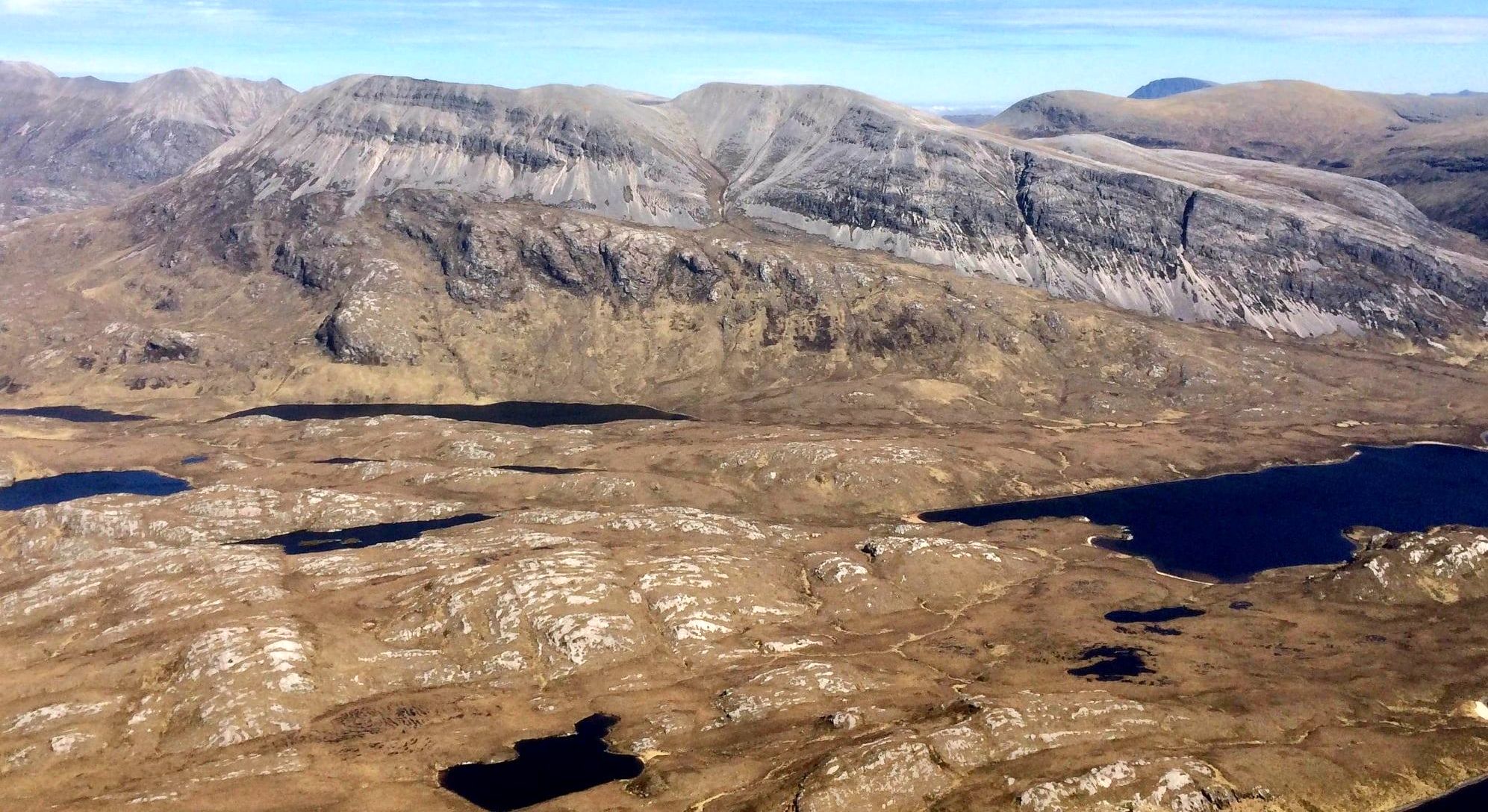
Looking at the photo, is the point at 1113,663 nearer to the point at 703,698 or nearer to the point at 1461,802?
the point at 1461,802

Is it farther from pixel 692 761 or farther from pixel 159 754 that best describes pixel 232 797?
pixel 692 761

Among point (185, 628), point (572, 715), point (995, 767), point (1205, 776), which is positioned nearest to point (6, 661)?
point (185, 628)

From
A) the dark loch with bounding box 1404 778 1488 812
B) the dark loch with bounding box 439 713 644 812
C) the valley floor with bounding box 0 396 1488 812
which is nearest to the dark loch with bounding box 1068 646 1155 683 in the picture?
the valley floor with bounding box 0 396 1488 812

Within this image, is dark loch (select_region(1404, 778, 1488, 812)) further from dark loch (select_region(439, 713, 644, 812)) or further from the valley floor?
dark loch (select_region(439, 713, 644, 812))

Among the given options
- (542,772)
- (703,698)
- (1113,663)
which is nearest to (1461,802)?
(1113,663)

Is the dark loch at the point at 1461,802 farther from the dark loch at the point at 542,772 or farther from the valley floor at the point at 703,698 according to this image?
the dark loch at the point at 542,772

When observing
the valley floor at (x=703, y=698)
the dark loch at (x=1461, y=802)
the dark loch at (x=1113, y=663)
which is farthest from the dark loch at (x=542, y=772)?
the dark loch at (x=1461, y=802)
